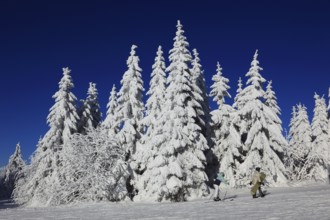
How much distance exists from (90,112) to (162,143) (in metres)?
18.9

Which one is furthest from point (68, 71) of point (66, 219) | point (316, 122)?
point (316, 122)

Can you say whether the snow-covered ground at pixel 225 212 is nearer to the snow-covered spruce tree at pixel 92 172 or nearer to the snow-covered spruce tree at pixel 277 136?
the snow-covered spruce tree at pixel 92 172

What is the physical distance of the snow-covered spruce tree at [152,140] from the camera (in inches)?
1199

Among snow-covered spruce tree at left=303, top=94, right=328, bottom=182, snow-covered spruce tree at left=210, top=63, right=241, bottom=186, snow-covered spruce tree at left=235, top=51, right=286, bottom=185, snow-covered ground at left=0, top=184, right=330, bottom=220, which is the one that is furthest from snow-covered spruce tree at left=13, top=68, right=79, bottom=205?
snow-covered spruce tree at left=303, top=94, right=328, bottom=182

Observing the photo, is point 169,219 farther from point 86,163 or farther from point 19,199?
point 19,199

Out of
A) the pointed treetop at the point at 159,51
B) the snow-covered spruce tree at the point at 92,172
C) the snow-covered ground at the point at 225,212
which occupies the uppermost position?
the pointed treetop at the point at 159,51

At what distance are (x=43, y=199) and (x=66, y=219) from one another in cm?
2373

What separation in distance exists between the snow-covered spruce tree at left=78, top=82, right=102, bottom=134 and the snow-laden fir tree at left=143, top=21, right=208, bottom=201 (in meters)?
16.4

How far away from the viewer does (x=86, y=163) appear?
34375 mm

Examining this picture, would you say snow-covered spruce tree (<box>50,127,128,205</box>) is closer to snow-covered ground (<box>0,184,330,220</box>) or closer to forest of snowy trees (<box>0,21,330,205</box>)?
forest of snowy trees (<box>0,21,330,205</box>)

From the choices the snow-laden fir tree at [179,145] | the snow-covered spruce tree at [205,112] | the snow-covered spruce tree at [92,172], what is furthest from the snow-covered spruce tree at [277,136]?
the snow-covered spruce tree at [92,172]

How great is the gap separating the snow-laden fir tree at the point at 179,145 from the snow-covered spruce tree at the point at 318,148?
61.5 ft

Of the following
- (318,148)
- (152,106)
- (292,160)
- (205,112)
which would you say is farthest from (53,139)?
(318,148)

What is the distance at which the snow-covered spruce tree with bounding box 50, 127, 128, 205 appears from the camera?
3272 cm
